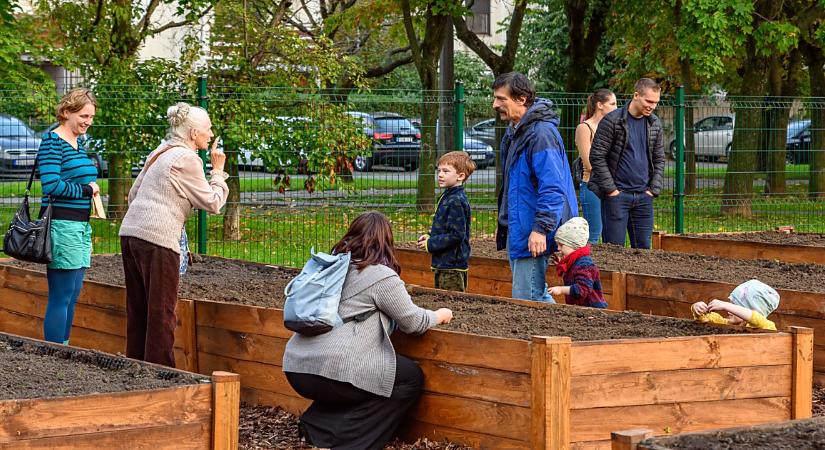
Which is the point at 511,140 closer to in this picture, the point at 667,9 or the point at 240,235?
the point at 240,235

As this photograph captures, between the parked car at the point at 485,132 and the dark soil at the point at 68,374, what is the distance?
335 inches

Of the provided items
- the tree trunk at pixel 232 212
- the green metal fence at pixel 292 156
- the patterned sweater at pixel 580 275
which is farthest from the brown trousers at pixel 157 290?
the tree trunk at pixel 232 212

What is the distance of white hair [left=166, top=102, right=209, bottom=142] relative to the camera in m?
6.88

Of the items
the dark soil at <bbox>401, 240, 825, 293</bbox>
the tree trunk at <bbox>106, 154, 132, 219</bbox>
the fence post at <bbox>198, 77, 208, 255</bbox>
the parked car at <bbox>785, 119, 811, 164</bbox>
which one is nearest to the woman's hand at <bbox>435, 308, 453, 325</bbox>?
the dark soil at <bbox>401, 240, 825, 293</bbox>

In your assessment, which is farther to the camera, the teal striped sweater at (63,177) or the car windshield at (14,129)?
the car windshield at (14,129)

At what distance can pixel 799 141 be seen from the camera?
17734mm

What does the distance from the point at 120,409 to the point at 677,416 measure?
2.58m

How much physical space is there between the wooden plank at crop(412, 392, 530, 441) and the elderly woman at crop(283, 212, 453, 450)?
88mm

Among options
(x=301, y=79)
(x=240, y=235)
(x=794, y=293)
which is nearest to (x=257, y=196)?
(x=240, y=235)

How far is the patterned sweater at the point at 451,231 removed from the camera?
825 cm

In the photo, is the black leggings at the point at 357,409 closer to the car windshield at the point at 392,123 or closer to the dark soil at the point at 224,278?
the dark soil at the point at 224,278

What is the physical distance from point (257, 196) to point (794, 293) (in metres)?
A: 7.11

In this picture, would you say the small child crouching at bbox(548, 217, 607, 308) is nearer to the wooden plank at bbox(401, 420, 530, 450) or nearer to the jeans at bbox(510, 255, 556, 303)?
the jeans at bbox(510, 255, 556, 303)

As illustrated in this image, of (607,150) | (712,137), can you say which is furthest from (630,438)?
(712,137)
